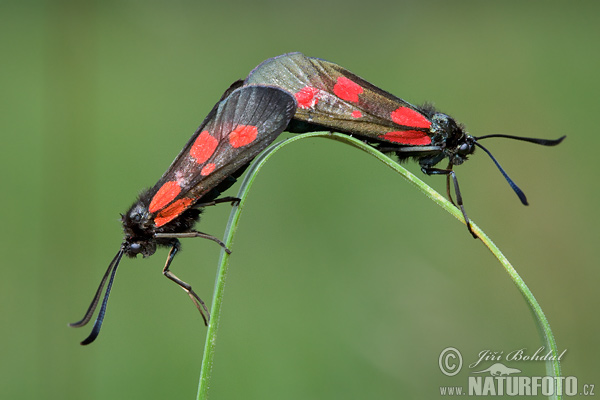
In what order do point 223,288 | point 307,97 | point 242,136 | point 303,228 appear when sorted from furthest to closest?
point 303,228 → point 307,97 → point 242,136 → point 223,288

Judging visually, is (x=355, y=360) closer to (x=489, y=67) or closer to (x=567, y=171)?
(x=567, y=171)

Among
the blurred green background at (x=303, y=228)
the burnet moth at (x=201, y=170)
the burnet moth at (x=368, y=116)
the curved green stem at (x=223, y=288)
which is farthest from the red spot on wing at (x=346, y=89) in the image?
the blurred green background at (x=303, y=228)

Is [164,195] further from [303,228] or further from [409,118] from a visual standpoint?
[303,228]

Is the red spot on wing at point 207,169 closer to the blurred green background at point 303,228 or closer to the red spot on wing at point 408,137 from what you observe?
the red spot on wing at point 408,137

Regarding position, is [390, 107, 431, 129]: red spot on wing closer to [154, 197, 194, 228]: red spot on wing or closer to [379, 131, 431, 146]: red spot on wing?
[379, 131, 431, 146]: red spot on wing

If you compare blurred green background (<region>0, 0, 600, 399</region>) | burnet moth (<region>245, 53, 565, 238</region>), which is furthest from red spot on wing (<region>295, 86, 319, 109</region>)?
blurred green background (<region>0, 0, 600, 399</region>)

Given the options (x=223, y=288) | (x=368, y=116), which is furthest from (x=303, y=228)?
(x=223, y=288)

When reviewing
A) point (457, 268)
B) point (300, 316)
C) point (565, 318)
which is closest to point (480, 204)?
point (457, 268)
